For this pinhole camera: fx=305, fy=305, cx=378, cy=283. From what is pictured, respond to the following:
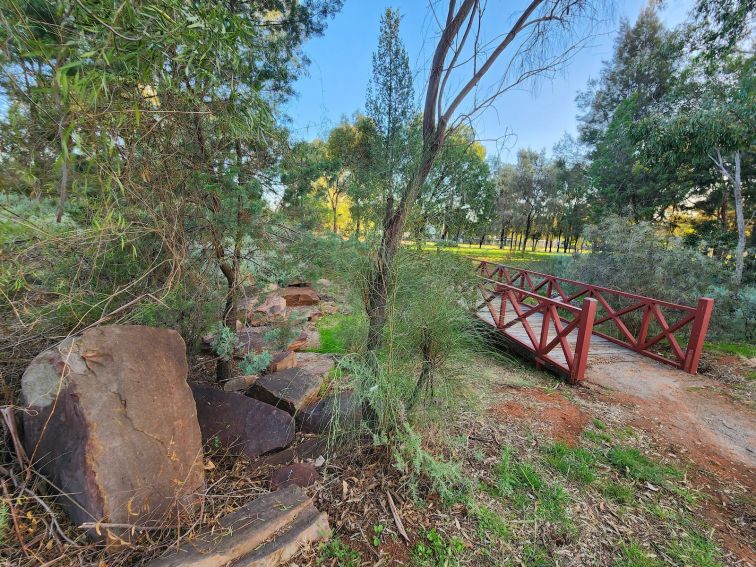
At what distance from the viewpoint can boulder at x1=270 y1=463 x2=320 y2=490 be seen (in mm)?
1841

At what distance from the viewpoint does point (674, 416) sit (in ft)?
10.0

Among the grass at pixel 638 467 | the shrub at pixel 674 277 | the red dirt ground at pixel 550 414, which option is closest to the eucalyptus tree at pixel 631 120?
the shrub at pixel 674 277

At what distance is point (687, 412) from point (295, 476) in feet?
12.8

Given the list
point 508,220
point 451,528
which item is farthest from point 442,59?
point 508,220

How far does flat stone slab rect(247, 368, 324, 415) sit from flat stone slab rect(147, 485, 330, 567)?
2.81ft

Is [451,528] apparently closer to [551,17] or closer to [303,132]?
[303,132]

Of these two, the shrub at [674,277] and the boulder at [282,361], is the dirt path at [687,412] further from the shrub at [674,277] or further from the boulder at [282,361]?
the boulder at [282,361]

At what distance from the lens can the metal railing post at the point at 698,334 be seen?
4030 mm

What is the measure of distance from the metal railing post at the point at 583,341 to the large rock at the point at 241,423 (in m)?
3.39

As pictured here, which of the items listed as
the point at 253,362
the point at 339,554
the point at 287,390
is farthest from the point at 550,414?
the point at 253,362

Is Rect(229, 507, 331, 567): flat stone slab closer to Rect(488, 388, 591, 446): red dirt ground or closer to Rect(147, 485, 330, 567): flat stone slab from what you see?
Rect(147, 485, 330, 567): flat stone slab

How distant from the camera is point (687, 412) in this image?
3.14 metres

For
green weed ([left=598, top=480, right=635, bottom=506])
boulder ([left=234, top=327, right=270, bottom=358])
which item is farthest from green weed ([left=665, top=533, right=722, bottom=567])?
boulder ([left=234, top=327, right=270, bottom=358])

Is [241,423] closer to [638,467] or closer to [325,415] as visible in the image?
[325,415]
